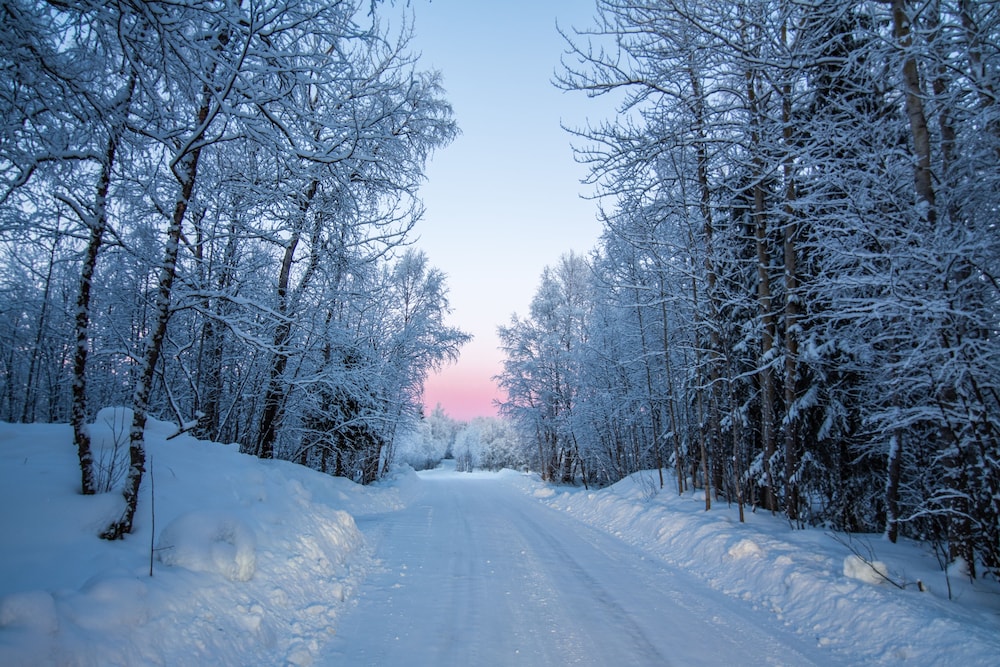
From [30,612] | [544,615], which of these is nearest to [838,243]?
[544,615]

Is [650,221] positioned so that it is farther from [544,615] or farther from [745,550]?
[544,615]

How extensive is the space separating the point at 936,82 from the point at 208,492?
35.1ft

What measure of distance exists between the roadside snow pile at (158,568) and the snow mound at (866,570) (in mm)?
5669

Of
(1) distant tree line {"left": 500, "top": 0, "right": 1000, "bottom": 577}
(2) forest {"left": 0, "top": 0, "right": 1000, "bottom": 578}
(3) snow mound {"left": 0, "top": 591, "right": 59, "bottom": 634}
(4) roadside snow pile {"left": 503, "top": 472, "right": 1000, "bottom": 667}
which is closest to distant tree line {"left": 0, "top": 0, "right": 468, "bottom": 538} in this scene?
(2) forest {"left": 0, "top": 0, "right": 1000, "bottom": 578}

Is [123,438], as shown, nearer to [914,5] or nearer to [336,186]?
[336,186]

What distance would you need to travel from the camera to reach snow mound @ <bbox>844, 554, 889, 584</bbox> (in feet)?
17.0

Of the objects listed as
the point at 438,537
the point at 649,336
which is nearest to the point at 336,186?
the point at 438,537

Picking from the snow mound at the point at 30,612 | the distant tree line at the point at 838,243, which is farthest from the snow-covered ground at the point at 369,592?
the distant tree line at the point at 838,243

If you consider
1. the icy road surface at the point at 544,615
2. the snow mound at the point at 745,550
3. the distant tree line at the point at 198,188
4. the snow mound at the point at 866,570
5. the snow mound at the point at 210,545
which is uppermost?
the distant tree line at the point at 198,188

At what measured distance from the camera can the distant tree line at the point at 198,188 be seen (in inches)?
138

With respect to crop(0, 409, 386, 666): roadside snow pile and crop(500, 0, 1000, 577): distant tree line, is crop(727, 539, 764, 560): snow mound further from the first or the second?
crop(0, 409, 386, 666): roadside snow pile

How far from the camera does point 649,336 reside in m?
17.0

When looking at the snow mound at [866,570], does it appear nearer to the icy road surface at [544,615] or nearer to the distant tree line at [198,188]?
the icy road surface at [544,615]

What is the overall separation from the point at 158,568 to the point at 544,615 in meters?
3.59
